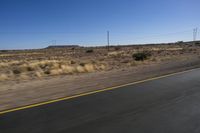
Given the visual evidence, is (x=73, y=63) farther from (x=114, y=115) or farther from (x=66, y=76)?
(x=114, y=115)

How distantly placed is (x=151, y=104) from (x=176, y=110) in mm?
842

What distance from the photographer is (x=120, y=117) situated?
554 cm

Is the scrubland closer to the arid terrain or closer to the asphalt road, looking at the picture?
the arid terrain

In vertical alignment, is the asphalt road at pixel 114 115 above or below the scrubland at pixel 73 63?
above

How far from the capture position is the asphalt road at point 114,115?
4832mm

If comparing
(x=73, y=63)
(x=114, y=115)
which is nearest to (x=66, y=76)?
(x=114, y=115)

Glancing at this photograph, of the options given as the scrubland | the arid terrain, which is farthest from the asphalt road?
the scrubland

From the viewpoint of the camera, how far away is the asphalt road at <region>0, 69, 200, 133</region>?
190 inches

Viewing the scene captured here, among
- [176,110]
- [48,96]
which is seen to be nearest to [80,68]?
[48,96]

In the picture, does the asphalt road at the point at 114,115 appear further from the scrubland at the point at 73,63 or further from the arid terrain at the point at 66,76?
the scrubland at the point at 73,63

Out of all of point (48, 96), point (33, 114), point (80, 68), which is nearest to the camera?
point (33, 114)

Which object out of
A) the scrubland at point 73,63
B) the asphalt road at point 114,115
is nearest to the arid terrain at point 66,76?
the scrubland at point 73,63

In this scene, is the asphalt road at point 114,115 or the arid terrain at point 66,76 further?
the arid terrain at point 66,76

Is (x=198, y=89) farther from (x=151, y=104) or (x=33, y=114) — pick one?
(x=33, y=114)
